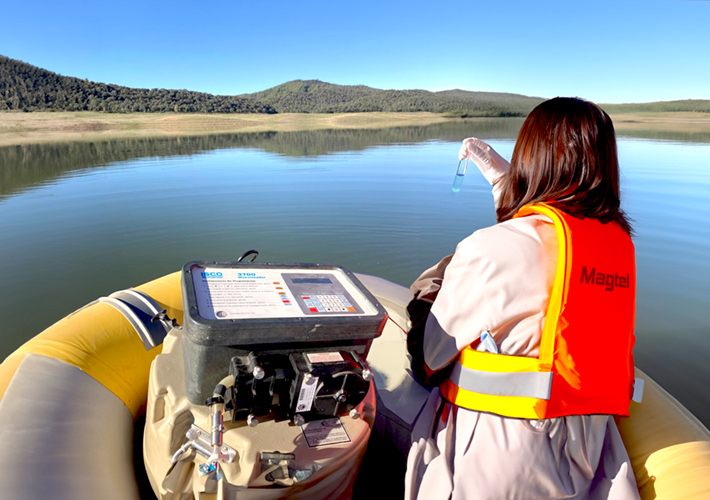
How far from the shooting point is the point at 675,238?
5660 mm

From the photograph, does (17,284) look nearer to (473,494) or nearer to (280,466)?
(280,466)

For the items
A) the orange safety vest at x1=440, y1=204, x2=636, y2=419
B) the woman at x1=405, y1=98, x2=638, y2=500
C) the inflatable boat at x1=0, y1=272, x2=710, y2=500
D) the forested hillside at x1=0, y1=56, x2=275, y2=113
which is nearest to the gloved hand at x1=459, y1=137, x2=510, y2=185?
the woman at x1=405, y1=98, x2=638, y2=500

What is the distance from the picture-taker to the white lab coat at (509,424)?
107 centimetres

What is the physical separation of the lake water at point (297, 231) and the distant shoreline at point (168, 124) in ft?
69.9

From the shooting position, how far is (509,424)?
1.10 metres

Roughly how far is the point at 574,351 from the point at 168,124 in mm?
43912

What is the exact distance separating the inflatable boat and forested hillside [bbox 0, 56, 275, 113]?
54426 mm

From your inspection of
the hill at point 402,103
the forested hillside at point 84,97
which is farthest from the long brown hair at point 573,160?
the forested hillside at point 84,97

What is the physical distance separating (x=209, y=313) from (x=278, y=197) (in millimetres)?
6986

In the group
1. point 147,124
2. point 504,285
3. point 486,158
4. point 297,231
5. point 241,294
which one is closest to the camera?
point 504,285

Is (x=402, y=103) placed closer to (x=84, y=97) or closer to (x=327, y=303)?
(x=84, y=97)

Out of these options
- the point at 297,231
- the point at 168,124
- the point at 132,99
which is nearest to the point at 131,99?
the point at 132,99

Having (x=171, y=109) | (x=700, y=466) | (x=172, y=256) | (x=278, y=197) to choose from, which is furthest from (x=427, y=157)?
(x=171, y=109)

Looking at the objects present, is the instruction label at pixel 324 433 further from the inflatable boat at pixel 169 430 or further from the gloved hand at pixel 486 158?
the gloved hand at pixel 486 158
